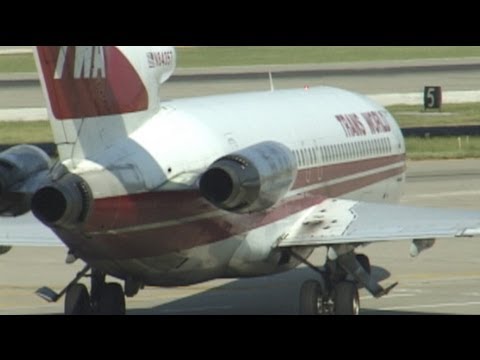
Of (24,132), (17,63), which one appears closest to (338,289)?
(24,132)

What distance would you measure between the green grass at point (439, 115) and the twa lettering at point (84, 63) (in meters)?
45.3

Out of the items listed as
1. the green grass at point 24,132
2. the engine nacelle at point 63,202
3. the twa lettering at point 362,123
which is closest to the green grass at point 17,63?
the green grass at point 24,132

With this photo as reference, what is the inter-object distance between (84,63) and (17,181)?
2505 millimetres

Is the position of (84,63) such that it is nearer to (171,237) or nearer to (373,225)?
(171,237)

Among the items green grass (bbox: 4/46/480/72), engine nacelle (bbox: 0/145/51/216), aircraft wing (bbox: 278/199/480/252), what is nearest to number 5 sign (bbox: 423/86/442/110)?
green grass (bbox: 4/46/480/72)

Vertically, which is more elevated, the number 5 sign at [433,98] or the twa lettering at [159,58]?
the twa lettering at [159,58]

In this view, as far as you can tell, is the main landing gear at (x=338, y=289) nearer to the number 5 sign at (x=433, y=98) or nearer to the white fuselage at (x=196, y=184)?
the white fuselage at (x=196, y=184)

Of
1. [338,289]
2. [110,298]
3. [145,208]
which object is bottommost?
[338,289]

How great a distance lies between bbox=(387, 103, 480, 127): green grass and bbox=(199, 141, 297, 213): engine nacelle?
142ft

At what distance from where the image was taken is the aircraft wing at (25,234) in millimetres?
24938

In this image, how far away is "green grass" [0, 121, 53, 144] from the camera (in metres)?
61.9

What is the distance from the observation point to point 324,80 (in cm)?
8938

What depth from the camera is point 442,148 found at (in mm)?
56562

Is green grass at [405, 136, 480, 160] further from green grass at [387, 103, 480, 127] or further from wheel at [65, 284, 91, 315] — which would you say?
wheel at [65, 284, 91, 315]
